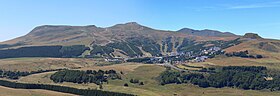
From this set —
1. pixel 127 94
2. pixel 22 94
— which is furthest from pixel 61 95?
pixel 127 94

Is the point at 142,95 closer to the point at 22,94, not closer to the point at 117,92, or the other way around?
the point at 117,92

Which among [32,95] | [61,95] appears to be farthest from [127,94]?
[32,95]

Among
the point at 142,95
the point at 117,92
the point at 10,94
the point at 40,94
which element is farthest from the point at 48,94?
the point at 142,95

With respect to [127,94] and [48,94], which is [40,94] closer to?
[48,94]

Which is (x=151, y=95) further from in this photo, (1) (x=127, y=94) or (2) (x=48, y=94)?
(2) (x=48, y=94)

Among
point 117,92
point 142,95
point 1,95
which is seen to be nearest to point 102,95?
point 117,92

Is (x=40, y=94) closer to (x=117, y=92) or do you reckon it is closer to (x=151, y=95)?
(x=117, y=92)
